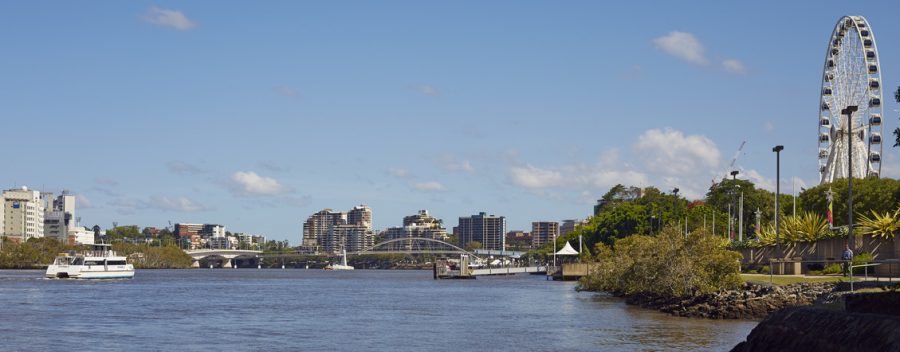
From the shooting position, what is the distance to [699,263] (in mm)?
70375

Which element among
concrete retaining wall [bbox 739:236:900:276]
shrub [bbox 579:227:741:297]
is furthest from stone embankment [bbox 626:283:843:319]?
concrete retaining wall [bbox 739:236:900:276]

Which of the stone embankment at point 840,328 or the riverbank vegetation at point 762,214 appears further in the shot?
the riverbank vegetation at point 762,214

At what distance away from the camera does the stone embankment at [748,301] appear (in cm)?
5475

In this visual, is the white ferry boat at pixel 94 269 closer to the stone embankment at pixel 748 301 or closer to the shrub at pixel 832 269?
the stone embankment at pixel 748 301

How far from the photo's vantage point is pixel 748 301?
2381 inches

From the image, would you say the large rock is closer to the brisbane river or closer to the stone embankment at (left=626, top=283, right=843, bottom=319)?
the brisbane river

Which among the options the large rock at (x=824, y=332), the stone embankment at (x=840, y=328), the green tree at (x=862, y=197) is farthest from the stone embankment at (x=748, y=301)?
the green tree at (x=862, y=197)

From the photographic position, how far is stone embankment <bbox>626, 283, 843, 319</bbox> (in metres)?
54.8

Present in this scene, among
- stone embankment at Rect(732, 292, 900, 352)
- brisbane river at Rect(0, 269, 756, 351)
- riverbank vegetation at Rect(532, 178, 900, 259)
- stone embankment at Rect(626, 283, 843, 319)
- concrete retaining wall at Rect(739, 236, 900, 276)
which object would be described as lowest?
brisbane river at Rect(0, 269, 756, 351)

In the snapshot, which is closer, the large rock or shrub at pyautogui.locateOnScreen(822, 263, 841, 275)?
the large rock

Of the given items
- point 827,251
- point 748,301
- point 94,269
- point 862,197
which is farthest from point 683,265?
point 94,269

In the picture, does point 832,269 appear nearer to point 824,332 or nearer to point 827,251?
point 827,251

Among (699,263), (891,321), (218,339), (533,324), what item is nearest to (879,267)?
(699,263)

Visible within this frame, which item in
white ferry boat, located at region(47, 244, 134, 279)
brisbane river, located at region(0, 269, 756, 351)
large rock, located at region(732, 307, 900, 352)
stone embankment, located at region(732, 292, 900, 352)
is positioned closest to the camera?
large rock, located at region(732, 307, 900, 352)
